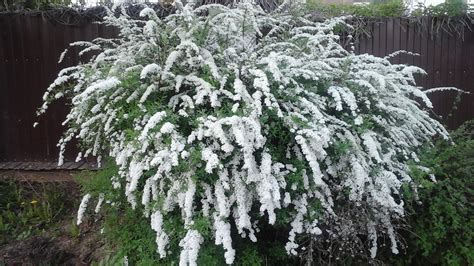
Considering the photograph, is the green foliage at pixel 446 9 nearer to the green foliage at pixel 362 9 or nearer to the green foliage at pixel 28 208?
the green foliage at pixel 362 9

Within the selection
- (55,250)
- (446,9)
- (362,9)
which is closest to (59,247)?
(55,250)

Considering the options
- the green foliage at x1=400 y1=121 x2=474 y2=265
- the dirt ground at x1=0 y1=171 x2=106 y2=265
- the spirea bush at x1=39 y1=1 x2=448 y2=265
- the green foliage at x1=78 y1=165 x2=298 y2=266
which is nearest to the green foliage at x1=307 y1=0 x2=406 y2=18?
the spirea bush at x1=39 y1=1 x2=448 y2=265

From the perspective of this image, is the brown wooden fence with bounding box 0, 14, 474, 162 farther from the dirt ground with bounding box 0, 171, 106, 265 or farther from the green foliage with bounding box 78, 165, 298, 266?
the green foliage with bounding box 78, 165, 298, 266

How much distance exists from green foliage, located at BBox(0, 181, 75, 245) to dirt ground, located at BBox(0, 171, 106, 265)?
0.30 ft

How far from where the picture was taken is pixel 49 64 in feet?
16.9

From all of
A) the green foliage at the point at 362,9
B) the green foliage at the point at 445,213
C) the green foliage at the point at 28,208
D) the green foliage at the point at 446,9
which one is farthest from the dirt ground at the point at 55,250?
the green foliage at the point at 446,9

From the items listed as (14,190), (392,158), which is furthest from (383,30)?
(14,190)

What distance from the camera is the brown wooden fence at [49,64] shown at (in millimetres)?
5121

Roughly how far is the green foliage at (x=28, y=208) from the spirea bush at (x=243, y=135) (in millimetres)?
1404

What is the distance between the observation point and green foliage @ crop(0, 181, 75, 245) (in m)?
3.93

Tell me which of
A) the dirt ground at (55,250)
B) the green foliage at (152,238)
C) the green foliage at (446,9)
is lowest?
the dirt ground at (55,250)

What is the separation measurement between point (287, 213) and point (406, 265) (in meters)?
0.98

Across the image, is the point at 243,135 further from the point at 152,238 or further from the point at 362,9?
the point at 362,9

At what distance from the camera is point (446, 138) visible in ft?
10.0
